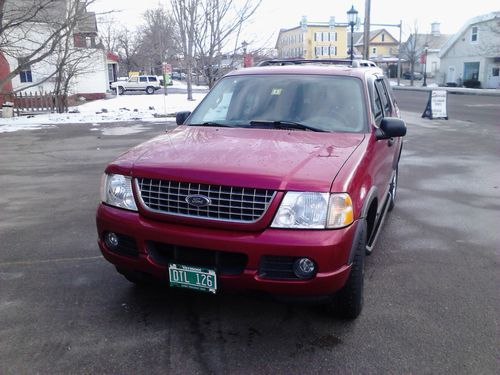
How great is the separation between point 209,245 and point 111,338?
1.01m

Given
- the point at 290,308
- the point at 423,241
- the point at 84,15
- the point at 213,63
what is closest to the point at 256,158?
the point at 290,308

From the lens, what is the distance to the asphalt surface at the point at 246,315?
3.05 meters

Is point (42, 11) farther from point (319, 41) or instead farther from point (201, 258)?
point (319, 41)

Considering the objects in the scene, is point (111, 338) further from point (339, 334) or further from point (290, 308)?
point (339, 334)

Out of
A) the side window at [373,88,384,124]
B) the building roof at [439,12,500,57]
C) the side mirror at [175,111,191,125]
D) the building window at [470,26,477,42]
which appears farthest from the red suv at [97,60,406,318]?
the building window at [470,26,477,42]

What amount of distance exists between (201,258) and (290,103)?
191cm

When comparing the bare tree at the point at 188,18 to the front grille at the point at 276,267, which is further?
the bare tree at the point at 188,18

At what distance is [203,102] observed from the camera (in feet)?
16.2

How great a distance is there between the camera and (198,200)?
10.0 ft

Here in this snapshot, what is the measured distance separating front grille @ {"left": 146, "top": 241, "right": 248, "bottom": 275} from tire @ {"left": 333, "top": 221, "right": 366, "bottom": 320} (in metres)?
0.77

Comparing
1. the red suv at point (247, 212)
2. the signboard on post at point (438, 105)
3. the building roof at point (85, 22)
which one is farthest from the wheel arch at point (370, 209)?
the building roof at point (85, 22)

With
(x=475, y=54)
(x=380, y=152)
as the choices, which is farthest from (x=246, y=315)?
(x=475, y=54)

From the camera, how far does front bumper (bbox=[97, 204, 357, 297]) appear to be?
2.90 metres

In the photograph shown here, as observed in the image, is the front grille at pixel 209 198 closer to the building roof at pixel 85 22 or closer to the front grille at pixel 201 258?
the front grille at pixel 201 258
